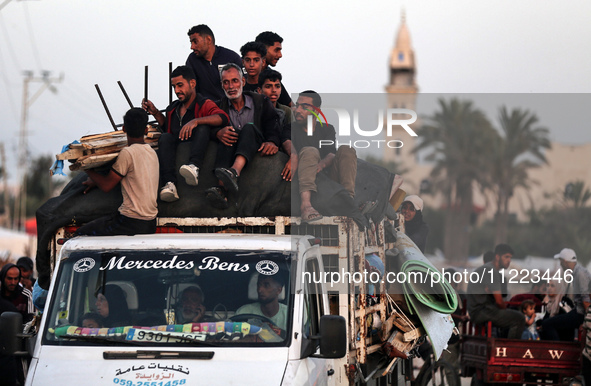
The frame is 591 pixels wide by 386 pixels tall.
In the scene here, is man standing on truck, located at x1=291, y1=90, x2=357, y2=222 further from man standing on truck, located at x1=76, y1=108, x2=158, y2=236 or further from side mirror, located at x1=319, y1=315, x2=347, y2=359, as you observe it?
side mirror, located at x1=319, y1=315, x2=347, y2=359

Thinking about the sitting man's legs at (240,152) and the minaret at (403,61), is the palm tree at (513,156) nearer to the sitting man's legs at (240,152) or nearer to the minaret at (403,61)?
the sitting man's legs at (240,152)

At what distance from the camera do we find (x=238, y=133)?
7.36m

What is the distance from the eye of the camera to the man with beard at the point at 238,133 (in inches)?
265

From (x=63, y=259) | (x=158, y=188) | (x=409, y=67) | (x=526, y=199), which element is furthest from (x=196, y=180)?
(x=409, y=67)

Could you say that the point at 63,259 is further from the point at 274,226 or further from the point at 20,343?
the point at 274,226

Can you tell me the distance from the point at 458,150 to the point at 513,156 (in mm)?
5554

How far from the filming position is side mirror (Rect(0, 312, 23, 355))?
18.2 feet

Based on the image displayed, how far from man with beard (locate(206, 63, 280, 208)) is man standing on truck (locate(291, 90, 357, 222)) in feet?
1.03

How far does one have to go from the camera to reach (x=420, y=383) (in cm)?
1130

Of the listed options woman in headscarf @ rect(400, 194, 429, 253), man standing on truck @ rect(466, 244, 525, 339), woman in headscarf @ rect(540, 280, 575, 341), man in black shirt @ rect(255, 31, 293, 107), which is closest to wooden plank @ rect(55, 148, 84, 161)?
man in black shirt @ rect(255, 31, 293, 107)

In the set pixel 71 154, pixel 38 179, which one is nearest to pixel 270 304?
pixel 71 154

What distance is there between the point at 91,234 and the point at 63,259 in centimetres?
60

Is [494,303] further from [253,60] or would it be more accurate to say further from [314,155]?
[314,155]

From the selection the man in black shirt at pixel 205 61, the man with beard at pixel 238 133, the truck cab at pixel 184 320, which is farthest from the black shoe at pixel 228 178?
the man in black shirt at pixel 205 61
